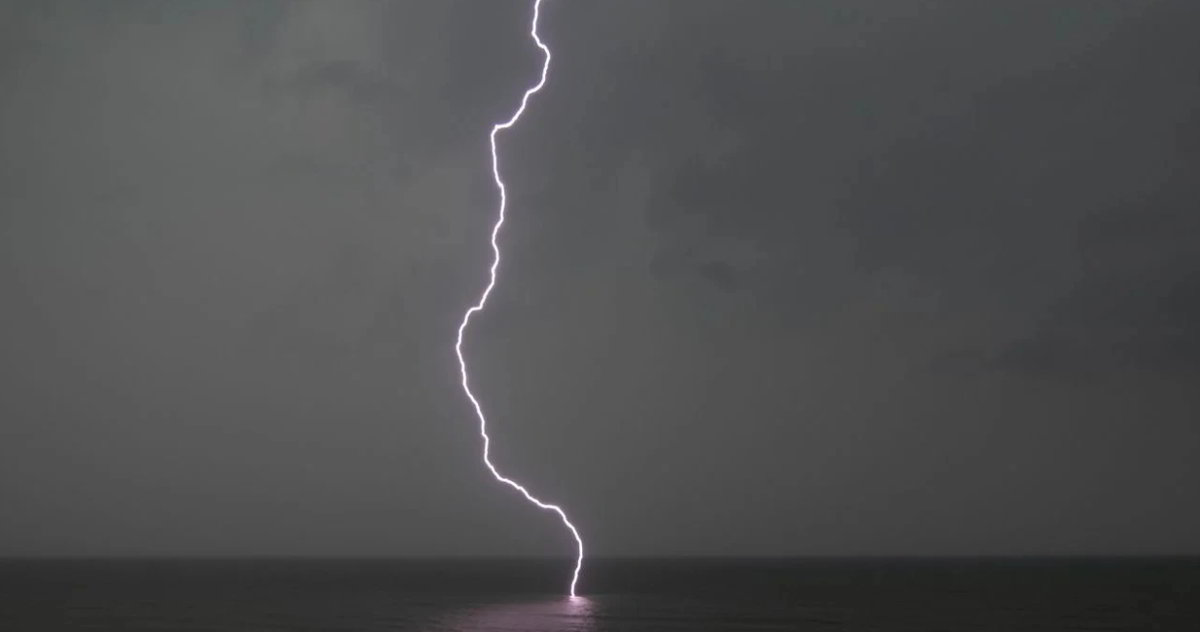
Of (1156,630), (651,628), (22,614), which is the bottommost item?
(22,614)

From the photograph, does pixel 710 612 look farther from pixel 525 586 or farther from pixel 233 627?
pixel 525 586

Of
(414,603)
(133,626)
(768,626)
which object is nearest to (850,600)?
(768,626)

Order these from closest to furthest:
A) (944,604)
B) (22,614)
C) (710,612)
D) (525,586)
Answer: (22,614) → (710,612) → (944,604) → (525,586)

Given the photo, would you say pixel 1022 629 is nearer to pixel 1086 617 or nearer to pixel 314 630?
pixel 1086 617

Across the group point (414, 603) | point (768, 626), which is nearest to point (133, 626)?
point (414, 603)

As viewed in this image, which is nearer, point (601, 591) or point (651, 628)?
point (651, 628)

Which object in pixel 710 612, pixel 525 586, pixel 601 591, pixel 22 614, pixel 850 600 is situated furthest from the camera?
pixel 525 586

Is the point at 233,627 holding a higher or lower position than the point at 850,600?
lower

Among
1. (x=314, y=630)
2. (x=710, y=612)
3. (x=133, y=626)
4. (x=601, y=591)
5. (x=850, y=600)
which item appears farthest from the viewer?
(x=601, y=591)

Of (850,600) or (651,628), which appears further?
(850,600)
